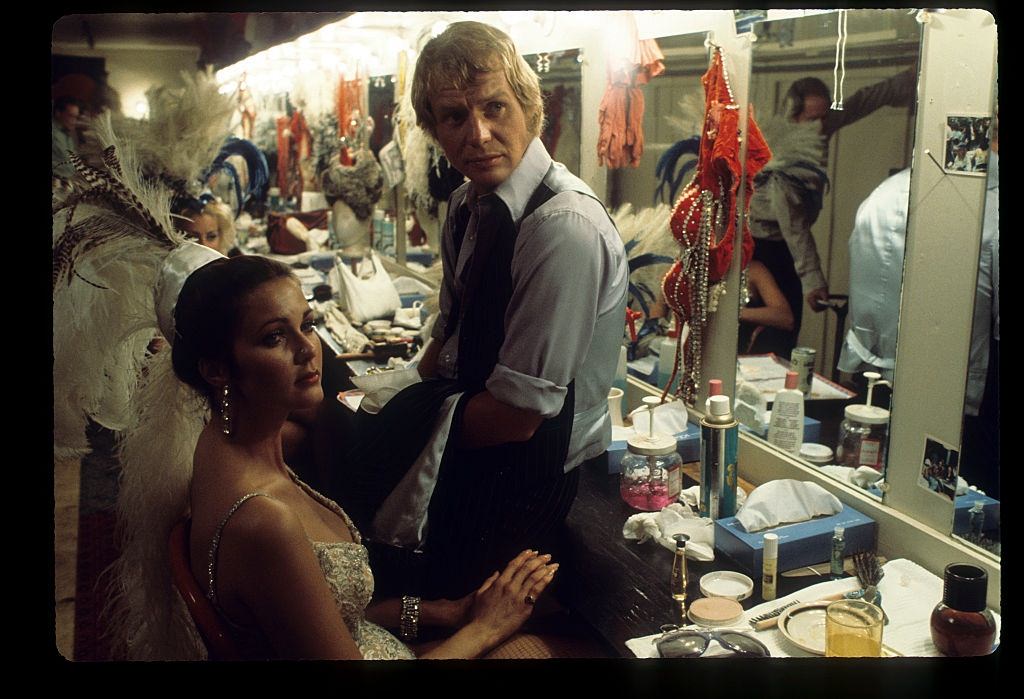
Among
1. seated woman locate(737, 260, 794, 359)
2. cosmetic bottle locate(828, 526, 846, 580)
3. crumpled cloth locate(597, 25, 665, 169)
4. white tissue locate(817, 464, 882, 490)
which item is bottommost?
cosmetic bottle locate(828, 526, 846, 580)

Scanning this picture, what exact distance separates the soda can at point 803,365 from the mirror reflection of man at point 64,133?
5.67 ft

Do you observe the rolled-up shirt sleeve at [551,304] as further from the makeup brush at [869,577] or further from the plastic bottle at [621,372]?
the makeup brush at [869,577]

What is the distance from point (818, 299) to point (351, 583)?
129 centimetres

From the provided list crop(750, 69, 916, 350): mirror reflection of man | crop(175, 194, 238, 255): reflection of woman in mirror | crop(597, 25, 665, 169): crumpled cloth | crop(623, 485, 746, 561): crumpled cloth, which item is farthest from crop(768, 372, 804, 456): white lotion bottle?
crop(175, 194, 238, 255): reflection of woman in mirror

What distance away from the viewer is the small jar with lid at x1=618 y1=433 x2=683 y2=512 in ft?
7.11

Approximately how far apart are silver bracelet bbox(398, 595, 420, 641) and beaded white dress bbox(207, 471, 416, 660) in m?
0.03

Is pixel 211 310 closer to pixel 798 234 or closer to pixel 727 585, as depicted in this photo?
pixel 727 585

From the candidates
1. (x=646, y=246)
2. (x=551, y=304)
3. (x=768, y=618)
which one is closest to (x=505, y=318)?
(x=551, y=304)

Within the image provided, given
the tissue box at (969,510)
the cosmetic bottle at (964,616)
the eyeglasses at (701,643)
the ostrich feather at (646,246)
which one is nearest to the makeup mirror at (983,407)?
the tissue box at (969,510)

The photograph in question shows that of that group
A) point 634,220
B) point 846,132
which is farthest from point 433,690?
point 846,132

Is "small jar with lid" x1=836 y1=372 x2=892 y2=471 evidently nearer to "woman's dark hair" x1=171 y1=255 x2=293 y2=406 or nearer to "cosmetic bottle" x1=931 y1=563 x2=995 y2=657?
"cosmetic bottle" x1=931 y1=563 x2=995 y2=657

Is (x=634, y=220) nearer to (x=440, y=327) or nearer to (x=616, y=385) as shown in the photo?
(x=616, y=385)

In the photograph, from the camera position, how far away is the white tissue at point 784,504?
85.2 inches

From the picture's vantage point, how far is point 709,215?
2346 millimetres
